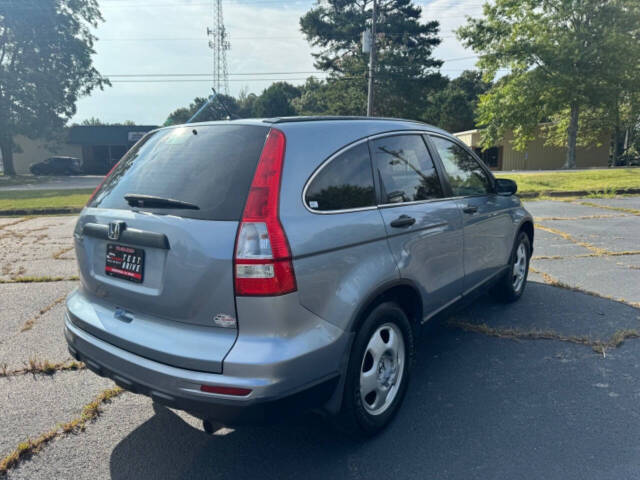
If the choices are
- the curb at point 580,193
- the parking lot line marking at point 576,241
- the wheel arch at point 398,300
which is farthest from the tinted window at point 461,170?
the curb at point 580,193

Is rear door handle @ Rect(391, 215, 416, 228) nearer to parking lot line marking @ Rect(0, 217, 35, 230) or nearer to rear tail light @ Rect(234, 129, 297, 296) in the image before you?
rear tail light @ Rect(234, 129, 297, 296)

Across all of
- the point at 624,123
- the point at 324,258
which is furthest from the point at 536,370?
the point at 624,123

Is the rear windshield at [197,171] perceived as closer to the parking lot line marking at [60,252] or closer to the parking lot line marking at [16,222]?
the parking lot line marking at [60,252]

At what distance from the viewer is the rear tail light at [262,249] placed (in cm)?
206

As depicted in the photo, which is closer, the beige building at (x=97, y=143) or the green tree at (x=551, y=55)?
the green tree at (x=551, y=55)

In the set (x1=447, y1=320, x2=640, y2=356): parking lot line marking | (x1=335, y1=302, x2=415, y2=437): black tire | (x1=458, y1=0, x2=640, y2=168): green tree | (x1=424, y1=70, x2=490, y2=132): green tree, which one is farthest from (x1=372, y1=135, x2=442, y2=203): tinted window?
(x1=424, y1=70, x2=490, y2=132): green tree

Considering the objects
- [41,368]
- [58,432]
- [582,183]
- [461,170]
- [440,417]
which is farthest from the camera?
[582,183]

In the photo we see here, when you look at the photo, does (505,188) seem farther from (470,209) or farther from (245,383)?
(245,383)

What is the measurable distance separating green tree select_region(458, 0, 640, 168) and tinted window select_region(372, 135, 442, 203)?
31.7 m

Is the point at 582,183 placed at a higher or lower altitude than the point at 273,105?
lower

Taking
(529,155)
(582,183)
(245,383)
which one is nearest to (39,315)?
(245,383)

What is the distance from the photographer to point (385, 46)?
127ft

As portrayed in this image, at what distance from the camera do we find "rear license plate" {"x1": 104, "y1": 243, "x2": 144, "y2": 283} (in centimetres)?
237

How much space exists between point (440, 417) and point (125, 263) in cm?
210
